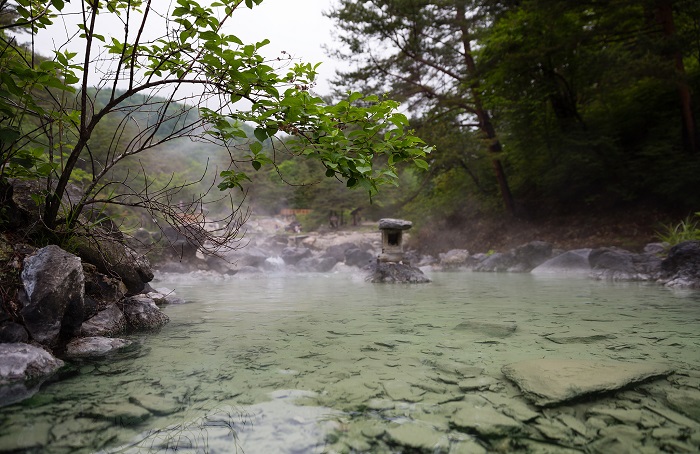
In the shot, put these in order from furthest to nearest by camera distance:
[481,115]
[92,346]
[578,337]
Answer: [481,115] → [578,337] → [92,346]

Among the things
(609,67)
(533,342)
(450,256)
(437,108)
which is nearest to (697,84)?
(609,67)

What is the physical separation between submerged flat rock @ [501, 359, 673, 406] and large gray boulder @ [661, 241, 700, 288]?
601cm

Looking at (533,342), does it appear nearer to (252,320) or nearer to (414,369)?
(414,369)

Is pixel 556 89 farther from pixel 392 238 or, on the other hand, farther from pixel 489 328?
pixel 489 328

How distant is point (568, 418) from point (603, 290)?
6.03 meters

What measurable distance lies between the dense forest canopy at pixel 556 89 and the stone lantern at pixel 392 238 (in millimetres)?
6039

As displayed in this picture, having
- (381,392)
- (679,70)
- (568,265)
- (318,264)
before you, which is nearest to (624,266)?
(568,265)

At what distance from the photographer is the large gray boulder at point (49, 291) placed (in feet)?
8.80

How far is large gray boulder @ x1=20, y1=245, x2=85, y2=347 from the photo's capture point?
2.68 metres

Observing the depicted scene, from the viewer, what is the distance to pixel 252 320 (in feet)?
14.9

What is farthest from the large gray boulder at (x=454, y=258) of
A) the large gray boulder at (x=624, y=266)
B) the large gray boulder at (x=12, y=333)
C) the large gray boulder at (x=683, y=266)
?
the large gray boulder at (x=12, y=333)

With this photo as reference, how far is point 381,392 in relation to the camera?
213 cm

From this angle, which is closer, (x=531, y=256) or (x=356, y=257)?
(x=531, y=256)

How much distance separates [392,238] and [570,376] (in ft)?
29.0
